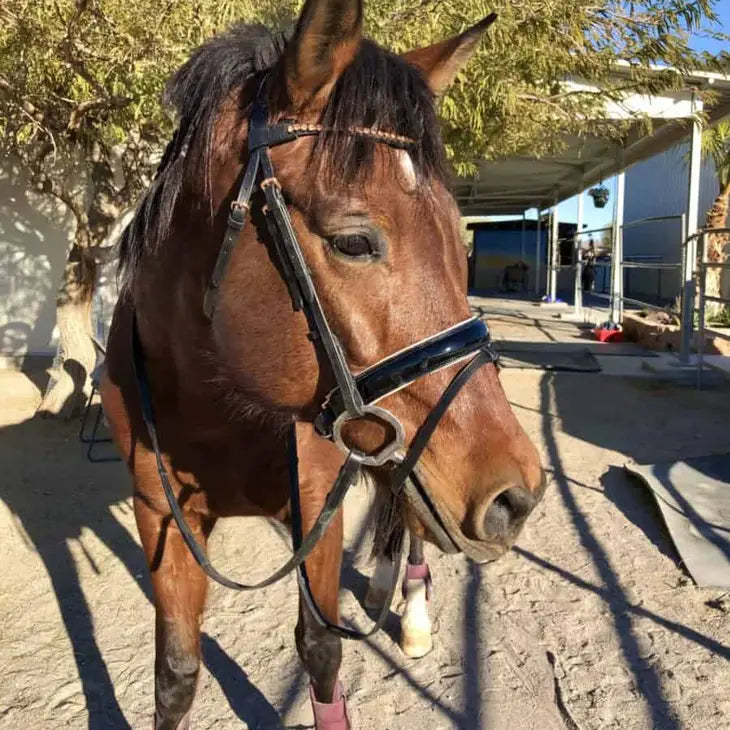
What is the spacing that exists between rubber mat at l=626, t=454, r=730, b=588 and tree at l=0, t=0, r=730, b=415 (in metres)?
2.59

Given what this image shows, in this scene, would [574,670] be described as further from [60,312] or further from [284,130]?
[60,312]

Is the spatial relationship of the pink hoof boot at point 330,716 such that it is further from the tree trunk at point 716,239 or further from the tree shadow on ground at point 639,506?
the tree trunk at point 716,239

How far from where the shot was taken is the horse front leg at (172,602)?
2.02 metres

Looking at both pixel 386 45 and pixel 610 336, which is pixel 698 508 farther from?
pixel 610 336

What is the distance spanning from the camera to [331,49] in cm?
122

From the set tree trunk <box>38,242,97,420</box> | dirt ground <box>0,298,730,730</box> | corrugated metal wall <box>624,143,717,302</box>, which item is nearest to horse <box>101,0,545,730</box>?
dirt ground <box>0,298,730,730</box>

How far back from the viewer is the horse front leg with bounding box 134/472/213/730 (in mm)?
2018

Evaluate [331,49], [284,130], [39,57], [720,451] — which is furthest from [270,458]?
[720,451]

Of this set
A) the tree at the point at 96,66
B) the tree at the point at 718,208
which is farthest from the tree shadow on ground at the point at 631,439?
the tree at the point at 718,208

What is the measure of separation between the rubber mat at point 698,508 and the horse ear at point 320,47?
2959 millimetres

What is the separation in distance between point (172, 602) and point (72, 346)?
4.76 metres

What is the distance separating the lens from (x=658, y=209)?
80.5ft

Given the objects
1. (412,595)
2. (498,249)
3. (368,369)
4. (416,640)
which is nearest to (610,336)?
(412,595)

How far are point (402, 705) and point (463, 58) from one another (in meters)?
2.19
